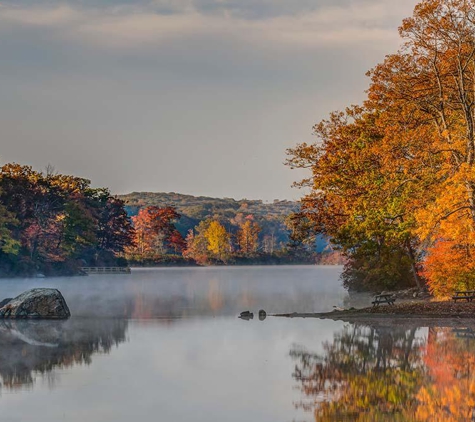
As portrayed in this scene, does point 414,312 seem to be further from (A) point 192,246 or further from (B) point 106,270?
(A) point 192,246

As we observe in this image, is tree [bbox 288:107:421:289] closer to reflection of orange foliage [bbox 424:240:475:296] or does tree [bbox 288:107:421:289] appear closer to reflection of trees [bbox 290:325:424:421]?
reflection of orange foliage [bbox 424:240:475:296]

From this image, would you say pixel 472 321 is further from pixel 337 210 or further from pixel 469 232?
pixel 337 210

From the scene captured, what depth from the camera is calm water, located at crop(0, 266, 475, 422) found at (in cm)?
1209

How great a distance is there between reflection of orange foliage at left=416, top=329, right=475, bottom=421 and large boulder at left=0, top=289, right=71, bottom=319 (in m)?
15.7

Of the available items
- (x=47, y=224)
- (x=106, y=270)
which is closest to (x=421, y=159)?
(x=47, y=224)

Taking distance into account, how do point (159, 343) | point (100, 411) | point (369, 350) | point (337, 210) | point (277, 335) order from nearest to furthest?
point (100, 411) < point (369, 350) < point (159, 343) < point (277, 335) < point (337, 210)

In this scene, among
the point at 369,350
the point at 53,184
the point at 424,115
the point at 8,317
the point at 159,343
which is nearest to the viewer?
the point at 369,350

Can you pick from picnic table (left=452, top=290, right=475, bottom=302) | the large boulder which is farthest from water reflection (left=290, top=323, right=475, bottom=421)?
the large boulder

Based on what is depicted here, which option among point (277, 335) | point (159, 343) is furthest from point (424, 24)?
point (159, 343)

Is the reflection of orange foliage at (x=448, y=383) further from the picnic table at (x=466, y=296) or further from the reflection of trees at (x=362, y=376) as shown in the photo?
the picnic table at (x=466, y=296)

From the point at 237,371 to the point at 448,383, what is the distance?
4593mm

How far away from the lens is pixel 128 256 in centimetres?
→ 13450

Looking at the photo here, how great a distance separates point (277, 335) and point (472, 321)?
647 cm

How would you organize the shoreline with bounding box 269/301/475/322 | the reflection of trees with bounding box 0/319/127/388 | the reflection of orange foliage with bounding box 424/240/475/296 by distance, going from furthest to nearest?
the reflection of orange foliage with bounding box 424/240/475/296 → the shoreline with bounding box 269/301/475/322 → the reflection of trees with bounding box 0/319/127/388
